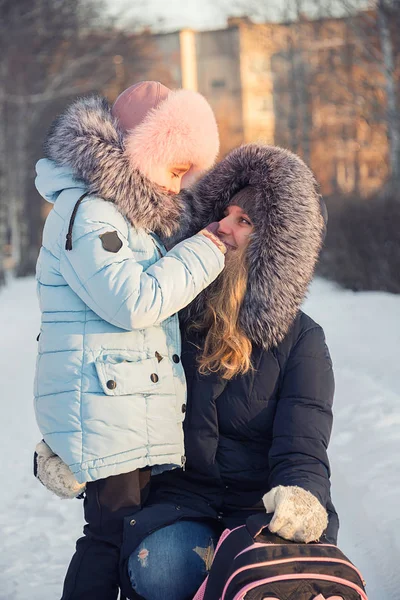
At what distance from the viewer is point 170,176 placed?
2809 mm

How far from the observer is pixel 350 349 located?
7.96 meters

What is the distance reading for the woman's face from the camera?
279 centimetres

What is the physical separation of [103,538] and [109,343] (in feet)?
1.91

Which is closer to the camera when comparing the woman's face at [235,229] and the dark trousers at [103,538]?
the dark trousers at [103,538]

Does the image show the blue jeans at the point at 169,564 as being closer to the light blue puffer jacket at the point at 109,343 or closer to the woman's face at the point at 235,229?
the light blue puffer jacket at the point at 109,343

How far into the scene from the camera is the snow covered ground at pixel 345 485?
11.7 feet

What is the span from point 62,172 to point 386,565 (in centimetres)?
203

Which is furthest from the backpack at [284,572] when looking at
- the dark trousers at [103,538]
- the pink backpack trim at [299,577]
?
the dark trousers at [103,538]

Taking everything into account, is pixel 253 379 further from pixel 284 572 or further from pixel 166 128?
pixel 166 128

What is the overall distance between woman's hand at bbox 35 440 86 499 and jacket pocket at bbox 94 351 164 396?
288mm

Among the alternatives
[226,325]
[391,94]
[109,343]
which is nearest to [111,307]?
[109,343]

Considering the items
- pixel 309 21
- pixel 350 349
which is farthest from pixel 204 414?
pixel 309 21

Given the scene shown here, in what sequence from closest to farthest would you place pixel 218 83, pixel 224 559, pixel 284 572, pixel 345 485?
1. pixel 284 572
2. pixel 224 559
3. pixel 345 485
4. pixel 218 83

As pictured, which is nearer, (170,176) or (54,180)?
(54,180)
